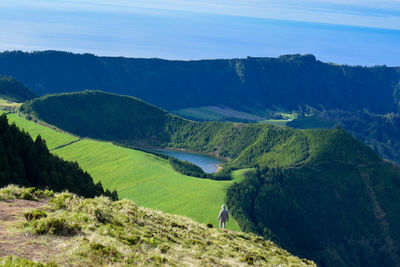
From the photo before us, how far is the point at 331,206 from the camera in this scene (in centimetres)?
15562

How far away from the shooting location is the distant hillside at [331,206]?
129m

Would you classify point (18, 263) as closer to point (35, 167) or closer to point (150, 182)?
point (35, 167)

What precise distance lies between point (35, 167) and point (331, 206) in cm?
11781

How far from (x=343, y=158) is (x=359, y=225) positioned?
36.9m

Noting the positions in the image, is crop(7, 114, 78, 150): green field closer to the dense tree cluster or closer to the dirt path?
the dense tree cluster

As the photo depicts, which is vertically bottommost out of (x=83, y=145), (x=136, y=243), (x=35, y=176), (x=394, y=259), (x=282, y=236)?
(x=394, y=259)

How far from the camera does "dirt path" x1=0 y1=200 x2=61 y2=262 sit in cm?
2175

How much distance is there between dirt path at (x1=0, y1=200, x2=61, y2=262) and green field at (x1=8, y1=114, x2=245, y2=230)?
74.9 meters

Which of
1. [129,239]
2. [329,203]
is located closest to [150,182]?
[329,203]

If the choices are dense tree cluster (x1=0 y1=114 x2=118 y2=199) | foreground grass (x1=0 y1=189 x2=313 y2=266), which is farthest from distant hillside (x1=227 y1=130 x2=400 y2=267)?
foreground grass (x1=0 y1=189 x2=313 y2=266)

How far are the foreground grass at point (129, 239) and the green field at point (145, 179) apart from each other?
6458 centimetres

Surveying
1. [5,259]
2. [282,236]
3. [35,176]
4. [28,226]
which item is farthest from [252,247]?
[282,236]

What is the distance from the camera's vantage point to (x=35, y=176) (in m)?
58.1

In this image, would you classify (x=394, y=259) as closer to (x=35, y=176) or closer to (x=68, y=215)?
(x=35, y=176)
